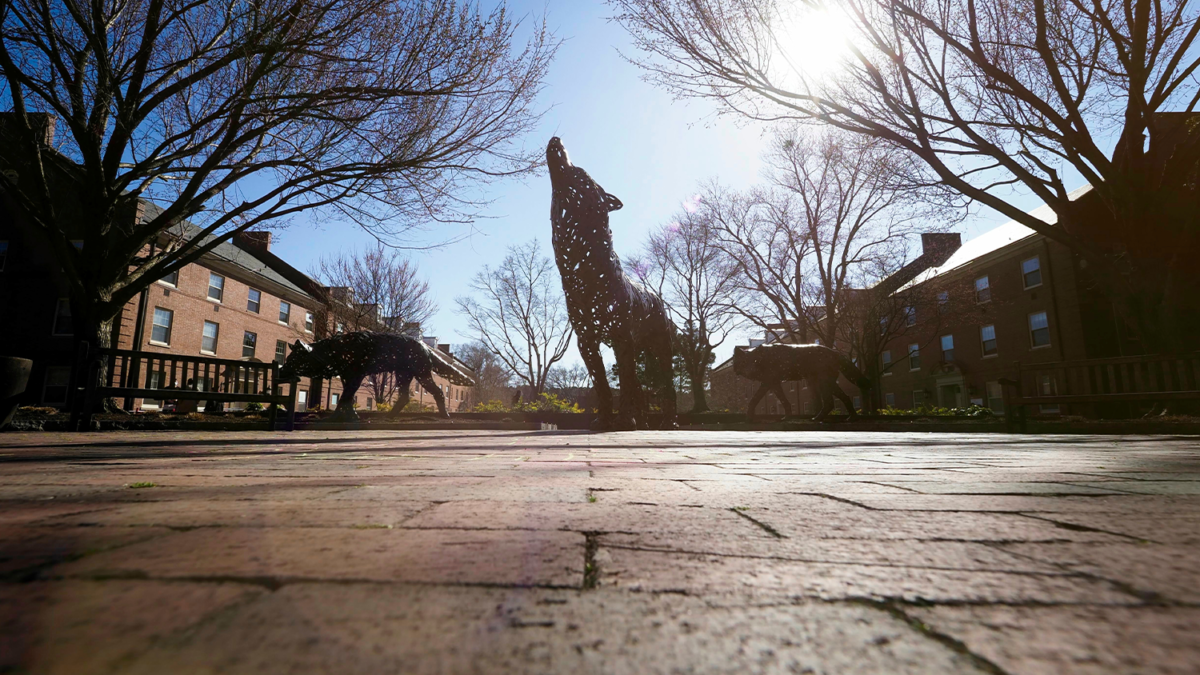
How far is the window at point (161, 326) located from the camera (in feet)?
75.9

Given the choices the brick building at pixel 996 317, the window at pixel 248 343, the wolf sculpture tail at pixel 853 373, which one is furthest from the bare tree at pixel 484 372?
the wolf sculpture tail at pixel 853 373

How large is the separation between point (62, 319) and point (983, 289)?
39189 mm

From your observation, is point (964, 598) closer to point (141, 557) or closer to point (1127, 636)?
point (1127, 636)

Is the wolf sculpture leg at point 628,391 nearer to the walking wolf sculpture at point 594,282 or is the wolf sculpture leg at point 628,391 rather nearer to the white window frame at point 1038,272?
the walking wolf sculpture at point 594,282

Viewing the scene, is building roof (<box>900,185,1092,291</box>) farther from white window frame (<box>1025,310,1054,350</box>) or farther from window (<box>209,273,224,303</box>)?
window (<box>209,273,224,303</box>)

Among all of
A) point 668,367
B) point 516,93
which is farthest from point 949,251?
point 516,93

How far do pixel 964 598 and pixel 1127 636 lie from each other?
0.18 m

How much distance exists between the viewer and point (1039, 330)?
2466cm

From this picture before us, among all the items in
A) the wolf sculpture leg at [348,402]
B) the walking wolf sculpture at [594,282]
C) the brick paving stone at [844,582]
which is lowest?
the brick paving stone at [844,582]

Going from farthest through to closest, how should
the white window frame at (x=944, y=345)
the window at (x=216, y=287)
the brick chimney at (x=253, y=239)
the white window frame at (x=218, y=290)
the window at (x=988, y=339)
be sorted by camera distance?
1. the white window frame at (x=944, y=345)
2. the window at (x=988, y=339)
3. the window at (x=216, y=287)
4. the white window frame at (x=218, y=290)
5. the brick chimney at (x=253, y=239)

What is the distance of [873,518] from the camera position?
4.70 ft

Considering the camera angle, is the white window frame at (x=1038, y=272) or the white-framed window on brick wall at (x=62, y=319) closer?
the white-framed window on brick wall at (x=62, y=319)

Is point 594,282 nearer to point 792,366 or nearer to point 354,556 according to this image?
point 792,366

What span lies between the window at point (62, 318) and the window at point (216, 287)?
486 cm
